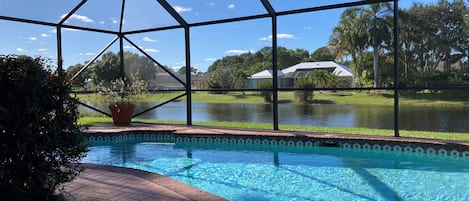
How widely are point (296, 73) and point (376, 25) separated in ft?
20.7

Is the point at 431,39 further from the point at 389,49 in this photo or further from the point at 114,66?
the point at 114,66

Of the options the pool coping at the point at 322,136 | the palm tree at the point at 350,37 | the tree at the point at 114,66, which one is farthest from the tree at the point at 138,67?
the palm tree at the point at 350,37

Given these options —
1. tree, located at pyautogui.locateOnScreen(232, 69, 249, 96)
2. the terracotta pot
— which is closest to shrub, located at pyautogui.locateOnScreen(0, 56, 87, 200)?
the terracotta pot

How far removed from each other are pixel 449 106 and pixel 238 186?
53.1 feet

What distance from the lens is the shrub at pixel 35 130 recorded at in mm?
2258

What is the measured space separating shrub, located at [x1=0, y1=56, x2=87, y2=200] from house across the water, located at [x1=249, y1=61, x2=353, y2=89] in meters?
15.6

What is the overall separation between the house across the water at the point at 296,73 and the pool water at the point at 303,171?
11885mm

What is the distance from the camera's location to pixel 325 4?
6.71 meters

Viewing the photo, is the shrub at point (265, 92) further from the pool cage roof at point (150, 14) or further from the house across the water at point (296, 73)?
the pool cage roof at point (150, 14)

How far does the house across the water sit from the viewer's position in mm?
18314

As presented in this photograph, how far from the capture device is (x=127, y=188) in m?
3.43

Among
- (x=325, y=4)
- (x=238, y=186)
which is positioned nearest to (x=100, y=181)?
(x=238, y=186)

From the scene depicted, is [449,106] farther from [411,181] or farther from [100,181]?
[100,181]

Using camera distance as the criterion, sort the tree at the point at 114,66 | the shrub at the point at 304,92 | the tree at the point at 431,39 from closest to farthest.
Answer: the tree at the point at 114,66
the shrub at the point at 304,92
the tree at the point at 431,39
